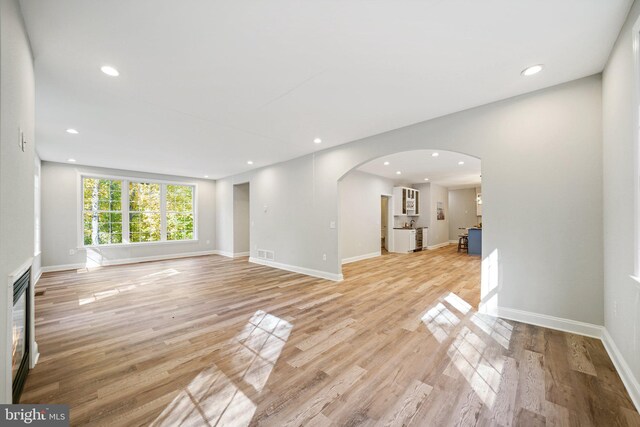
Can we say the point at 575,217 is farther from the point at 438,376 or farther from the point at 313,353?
the point at 313,353

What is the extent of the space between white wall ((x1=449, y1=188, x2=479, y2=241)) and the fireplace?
13085 millimetres

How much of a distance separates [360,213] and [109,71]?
6.36 m

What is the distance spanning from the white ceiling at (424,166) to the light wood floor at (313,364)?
325cm

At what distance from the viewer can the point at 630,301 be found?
1843 millimetres

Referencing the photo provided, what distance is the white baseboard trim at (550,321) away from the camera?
2562 millimetres

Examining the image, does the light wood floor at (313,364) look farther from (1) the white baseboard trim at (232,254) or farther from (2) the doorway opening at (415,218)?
(1) the white baseboard trim at (232,254)

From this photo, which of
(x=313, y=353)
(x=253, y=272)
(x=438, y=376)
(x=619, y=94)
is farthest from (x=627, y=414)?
(x=253, y=272)

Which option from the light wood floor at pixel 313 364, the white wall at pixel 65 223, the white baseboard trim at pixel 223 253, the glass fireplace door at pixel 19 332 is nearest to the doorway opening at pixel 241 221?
the white baseboard trim at pixel 223 253

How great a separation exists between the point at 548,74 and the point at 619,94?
2.23ft

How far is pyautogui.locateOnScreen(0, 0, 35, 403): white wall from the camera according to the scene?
1356 mm

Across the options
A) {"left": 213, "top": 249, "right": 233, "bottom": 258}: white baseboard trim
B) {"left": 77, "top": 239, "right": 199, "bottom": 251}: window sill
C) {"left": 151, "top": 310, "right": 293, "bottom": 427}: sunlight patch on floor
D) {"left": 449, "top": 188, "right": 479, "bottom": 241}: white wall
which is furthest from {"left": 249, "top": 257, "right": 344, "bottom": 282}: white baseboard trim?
{"left": 449, "top": 188, "right": 479, "bottom": 241}: white wall

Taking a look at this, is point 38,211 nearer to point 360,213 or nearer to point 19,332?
point 19,332

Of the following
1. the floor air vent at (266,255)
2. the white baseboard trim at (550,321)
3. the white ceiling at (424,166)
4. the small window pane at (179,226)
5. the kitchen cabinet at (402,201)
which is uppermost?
the white ceiling at (424,166)

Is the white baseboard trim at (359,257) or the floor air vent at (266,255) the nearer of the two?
the floor air vent at (266,255)
